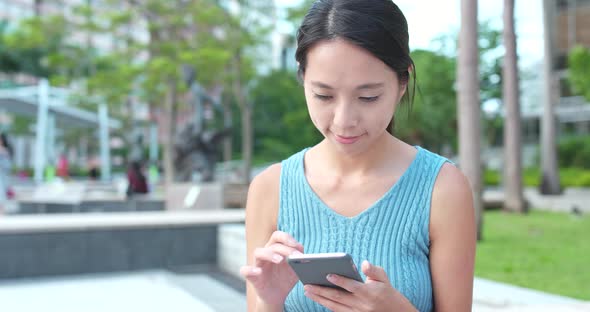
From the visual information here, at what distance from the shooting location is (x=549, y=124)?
16.2 metres

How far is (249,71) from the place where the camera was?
23.2m

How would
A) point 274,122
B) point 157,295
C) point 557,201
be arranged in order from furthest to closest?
point 274,122, point 557,201, point 157,295

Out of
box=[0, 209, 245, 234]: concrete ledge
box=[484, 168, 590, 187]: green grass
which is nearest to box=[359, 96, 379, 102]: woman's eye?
box=[0, 209, 245, 234]: concrete ledge

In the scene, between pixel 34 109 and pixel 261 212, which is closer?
pixel 261 212

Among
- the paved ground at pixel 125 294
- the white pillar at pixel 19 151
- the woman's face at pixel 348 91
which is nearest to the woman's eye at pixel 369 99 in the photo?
the woman's face at pixel 348 91

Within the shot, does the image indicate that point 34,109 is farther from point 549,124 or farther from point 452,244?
point 452,244

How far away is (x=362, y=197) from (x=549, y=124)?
15.7 metres

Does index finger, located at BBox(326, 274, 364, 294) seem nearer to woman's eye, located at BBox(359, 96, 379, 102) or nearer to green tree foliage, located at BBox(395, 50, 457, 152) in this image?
woman's eye, located at BBox(359, 96, 379, 102)

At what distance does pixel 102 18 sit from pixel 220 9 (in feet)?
11.4

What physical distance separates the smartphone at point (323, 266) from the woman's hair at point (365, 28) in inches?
19.3

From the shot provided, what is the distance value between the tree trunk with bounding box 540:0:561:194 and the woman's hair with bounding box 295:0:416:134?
15.2 meters

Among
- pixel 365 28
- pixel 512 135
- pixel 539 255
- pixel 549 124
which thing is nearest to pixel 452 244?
pixel 365 28

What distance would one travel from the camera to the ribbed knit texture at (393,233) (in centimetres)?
167

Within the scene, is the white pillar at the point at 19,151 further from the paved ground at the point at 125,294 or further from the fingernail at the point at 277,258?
the fingernail at the point at 277,258
